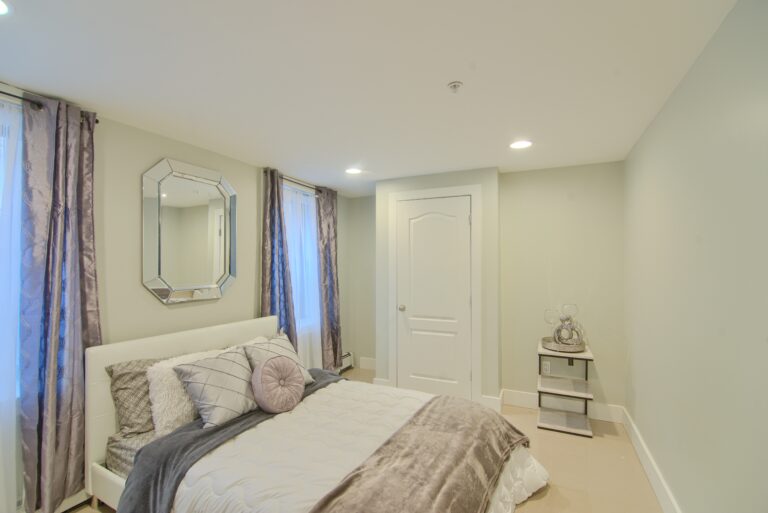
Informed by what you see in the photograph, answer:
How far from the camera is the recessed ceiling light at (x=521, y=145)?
2.88 meters

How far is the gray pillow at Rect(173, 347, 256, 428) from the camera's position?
84.0 inches

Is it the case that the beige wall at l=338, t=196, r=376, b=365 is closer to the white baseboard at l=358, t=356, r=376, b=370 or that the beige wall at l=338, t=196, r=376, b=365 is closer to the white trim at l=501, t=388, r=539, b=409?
the white baseboard at l=358, t=356, r=376, b=370

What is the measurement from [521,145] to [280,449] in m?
2.71

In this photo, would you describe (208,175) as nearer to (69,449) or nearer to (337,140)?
(337,140)

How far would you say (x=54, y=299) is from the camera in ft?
6.72

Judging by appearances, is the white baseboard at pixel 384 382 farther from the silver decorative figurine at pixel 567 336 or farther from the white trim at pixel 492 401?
the silver decorative figurine at pixel 567 336

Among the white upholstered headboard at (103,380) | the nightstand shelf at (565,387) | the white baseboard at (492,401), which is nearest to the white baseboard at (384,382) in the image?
the white baseboard at (492,401)

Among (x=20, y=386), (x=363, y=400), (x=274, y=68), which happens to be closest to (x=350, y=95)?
(x=274, y=68)

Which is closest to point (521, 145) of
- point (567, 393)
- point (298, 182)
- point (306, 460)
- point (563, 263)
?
point (563, 263)

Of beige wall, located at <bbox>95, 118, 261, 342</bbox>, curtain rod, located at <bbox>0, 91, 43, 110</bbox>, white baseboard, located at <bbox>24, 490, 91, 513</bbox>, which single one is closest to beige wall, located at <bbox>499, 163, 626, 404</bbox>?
beige wall, located at <bbox>95, 118, 261, 342</bbox>

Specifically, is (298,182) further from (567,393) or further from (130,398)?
(567,393)

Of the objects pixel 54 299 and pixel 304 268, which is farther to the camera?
pixel 304 268

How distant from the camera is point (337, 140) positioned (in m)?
2.81

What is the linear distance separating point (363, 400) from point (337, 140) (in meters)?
1.91
